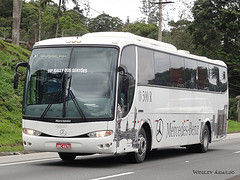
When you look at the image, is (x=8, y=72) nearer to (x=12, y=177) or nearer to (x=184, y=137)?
(x=184, y=137)

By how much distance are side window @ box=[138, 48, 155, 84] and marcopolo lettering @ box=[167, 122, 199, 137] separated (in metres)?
2.23

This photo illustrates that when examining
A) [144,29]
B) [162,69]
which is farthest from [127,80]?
[144,29]

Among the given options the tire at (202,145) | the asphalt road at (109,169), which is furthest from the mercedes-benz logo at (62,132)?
the tire at (202,145)

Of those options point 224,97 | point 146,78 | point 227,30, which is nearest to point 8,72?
point 224,97

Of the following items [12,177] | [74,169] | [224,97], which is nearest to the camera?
[12,177]

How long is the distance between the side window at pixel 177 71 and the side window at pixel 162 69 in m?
0.36

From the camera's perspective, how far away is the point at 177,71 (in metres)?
18.3

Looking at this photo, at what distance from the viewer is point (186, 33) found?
66.1m

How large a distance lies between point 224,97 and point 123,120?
33.7 ft

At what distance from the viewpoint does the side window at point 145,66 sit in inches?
603

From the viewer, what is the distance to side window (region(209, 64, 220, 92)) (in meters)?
21.8

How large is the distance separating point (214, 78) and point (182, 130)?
437cm

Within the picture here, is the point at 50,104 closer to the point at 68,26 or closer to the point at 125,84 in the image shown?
the point at 125,84

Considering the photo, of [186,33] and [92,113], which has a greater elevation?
[186,33]
